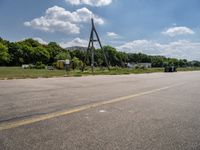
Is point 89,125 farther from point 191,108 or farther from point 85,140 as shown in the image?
point 191,108

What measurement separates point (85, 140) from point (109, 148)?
439 millimetres

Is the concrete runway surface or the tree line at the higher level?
the tree line

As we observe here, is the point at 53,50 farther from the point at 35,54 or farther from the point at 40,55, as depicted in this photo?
the point at 35,54

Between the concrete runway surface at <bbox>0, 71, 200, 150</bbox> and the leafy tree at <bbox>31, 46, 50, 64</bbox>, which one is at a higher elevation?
the leafy tree at <bbox>31, 46, 50, 64</bbox>

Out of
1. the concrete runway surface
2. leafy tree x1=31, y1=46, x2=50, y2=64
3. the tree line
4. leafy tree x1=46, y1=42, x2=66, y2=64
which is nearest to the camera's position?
the concrete runway surface

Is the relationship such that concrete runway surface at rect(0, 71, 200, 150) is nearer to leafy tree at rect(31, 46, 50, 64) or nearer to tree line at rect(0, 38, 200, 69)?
tree line at rect(0, 38, 200, 69)

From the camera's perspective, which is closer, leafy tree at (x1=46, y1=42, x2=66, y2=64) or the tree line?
the tree line

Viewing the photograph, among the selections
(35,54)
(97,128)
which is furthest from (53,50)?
(97,128)

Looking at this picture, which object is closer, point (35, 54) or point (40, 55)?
point (40, 55)

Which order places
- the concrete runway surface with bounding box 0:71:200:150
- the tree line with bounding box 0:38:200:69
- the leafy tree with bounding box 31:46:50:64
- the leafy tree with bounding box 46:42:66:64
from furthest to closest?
the leafy tree with bounding box 46:42:66:64, the leafy tree with bounding box 31:46:50:64, the tree line with bounding box 0:38:200:69, the concrete runway surface with bounding box 0:71:200:150

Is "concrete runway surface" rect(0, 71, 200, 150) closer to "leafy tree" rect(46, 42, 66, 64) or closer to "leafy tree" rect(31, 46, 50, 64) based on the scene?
"leafy tree" rect(31, 46, 50, 64)

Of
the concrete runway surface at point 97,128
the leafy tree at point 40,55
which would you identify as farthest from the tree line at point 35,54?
the concrete runway surface at point 97,128

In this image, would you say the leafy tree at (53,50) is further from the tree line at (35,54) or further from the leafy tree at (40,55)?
the leafy tree at (40,55)

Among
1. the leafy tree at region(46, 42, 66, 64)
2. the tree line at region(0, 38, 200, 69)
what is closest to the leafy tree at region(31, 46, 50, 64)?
the tree line at region(0, 38, 200, 69)
